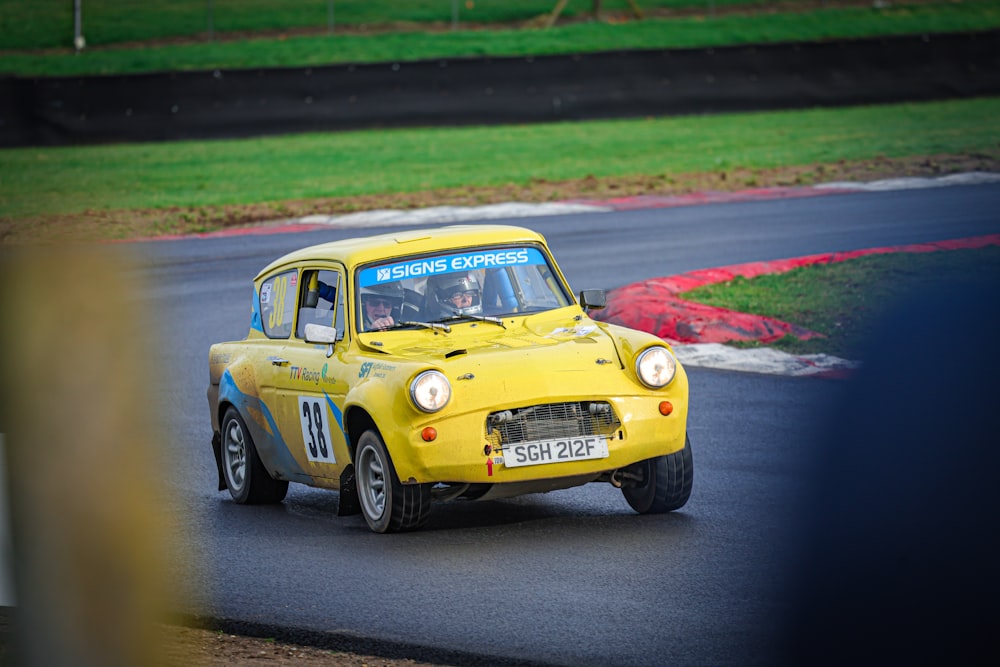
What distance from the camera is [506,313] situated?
919 centimetres

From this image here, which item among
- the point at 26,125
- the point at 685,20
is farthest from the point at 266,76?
the point at 685,20

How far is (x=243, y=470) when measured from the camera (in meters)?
9.65

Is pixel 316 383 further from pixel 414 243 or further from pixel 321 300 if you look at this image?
pixel 414 243

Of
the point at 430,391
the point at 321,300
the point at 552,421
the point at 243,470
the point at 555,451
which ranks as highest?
the point at 321,300

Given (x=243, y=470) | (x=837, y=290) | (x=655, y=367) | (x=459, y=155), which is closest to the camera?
(x=655, y=367)

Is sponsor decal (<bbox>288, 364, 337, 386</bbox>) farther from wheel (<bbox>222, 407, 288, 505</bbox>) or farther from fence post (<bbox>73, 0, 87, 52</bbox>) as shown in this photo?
fence post (<bbox>73, 0, 87, 52</bbox>)

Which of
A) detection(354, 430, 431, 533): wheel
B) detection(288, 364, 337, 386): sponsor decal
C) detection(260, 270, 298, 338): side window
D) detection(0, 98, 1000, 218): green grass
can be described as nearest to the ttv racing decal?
detection(288, 364, 337, 386): sponsor decal

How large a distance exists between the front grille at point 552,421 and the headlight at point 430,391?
249 millimetres

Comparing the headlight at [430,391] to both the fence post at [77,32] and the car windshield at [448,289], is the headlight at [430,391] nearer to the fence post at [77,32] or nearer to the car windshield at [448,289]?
the car windshield at [448,289]

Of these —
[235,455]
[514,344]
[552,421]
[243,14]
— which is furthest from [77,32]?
[552,421]

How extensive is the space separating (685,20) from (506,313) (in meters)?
39.3

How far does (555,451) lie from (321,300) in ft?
7.13

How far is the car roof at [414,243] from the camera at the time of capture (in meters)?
9.22

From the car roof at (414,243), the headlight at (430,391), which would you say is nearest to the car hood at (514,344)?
the headlight at (430,391)
